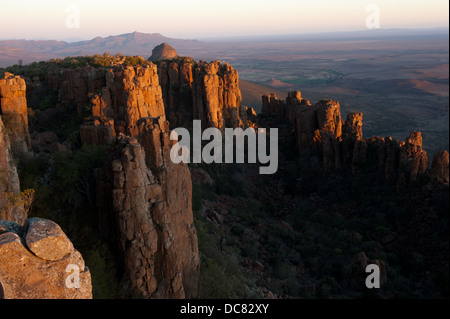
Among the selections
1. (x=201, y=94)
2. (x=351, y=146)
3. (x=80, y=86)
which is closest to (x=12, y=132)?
(x=80, y=86)

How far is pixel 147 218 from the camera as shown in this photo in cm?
1187

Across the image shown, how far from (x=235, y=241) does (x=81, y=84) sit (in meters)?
17.0

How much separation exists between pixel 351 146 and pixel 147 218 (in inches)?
957

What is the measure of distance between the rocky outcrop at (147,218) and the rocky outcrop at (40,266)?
630 centimetres

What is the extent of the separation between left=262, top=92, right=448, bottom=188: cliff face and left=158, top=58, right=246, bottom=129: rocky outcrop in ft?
22.4

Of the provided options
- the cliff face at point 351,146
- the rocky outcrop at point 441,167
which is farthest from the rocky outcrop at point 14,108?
the rocky outcrop at point 441,167

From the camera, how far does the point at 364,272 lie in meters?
19.8

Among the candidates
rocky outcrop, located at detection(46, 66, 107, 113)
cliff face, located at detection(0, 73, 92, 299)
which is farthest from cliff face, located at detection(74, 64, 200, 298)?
rocky outcrop, located at detection(46, 66, 107, 113)

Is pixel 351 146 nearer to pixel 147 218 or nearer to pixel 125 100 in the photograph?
pixel 125 100

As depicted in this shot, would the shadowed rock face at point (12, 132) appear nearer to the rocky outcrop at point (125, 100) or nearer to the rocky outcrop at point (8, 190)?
the rocky outcrop at point (8, 190)

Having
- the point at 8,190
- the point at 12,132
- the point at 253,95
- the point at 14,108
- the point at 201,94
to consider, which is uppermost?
the point at 201,94

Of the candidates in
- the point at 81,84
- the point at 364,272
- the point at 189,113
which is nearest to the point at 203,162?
the point at 189,113

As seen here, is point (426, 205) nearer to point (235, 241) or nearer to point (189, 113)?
point (235, 241)

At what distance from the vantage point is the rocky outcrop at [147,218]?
11633 millimetres
